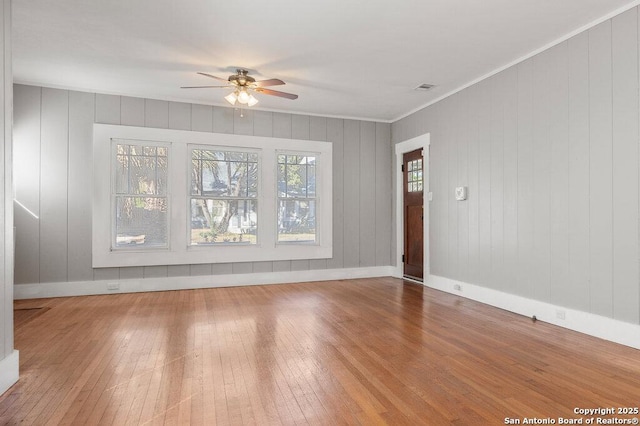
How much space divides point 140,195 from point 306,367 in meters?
3.90

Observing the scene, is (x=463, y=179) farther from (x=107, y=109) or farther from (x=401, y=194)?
(x=107, y=109)

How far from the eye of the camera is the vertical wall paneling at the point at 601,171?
313 cm

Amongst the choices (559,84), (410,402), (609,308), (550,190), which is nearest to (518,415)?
(410,402)

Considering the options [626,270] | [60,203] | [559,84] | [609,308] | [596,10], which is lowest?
[609,308]

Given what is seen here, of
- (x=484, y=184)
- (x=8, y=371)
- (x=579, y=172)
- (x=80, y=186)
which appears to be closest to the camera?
(x=8, y=371)

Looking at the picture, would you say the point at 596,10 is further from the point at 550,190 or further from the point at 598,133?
the point at 550,190

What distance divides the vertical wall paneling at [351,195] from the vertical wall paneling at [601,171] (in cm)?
360

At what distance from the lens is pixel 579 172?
338 centimetres

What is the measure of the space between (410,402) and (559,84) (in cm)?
343

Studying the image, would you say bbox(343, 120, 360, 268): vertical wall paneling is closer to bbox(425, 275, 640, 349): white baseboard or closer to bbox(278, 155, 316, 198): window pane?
bbox(278, 155, 316, 198): window pane

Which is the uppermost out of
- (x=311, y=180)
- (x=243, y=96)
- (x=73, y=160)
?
(x=243, y=96)

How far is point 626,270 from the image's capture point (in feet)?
9.86

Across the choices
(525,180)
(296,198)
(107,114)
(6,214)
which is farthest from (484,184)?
(107,114)

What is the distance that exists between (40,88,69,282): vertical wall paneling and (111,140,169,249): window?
2.04 ft
